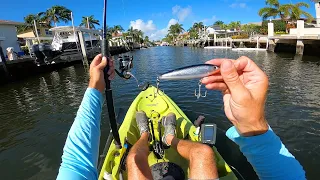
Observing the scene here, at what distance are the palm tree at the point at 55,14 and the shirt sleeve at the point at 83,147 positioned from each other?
66.8 metres

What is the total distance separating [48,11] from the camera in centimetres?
6053

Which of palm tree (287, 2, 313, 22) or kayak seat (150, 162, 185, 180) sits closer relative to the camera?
kayak seat (150, 162, 185, 180)

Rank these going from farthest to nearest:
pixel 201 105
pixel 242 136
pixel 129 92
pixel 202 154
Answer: pixel 129 92 → pixel 201 105 → pixel 202 154 → pixel 242 136

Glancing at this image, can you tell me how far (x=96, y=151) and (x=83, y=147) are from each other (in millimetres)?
169

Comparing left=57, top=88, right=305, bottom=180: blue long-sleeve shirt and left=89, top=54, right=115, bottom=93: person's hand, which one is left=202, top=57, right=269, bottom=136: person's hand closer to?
left=57, top=88, right=305, bottom=180: blue long-sleeve shirt

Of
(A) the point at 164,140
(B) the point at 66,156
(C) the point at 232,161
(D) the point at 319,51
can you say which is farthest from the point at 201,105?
(D) the point at 319,51

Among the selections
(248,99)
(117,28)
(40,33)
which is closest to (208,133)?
(248,99)

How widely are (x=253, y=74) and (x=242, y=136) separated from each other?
0.47 m

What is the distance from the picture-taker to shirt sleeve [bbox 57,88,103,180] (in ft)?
6.02

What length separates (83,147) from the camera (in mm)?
1936

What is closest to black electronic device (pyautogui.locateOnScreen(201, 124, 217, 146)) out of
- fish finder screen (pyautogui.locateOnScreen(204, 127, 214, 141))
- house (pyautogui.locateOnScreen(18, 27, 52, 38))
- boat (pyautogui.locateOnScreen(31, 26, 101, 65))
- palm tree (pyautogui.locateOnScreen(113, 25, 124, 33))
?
fish finder screen (pyautogui.locateOnScreen(204, 127, 214, 141))

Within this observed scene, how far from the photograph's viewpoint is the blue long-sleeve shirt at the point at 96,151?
1.49 metres

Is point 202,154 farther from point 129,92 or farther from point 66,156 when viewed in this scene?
point 129,92

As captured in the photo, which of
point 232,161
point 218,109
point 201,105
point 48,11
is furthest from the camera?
point 48,11
